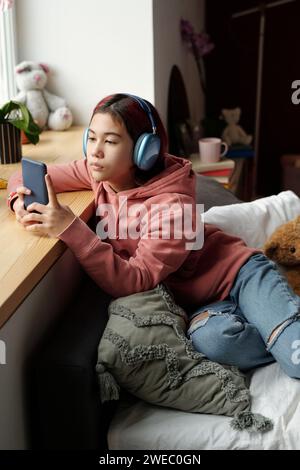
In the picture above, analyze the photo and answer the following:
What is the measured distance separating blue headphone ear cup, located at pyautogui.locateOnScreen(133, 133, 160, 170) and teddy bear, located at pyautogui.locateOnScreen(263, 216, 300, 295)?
0.44 m

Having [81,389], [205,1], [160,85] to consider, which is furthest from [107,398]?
[205,1]

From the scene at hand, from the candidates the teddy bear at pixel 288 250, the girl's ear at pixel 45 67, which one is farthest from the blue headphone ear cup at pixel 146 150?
the girl's ear at pixel 45 67

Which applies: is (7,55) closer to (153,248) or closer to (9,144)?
(9,144)

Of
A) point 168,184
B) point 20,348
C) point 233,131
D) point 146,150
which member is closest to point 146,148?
point 146,150

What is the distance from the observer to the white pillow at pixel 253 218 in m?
1.59


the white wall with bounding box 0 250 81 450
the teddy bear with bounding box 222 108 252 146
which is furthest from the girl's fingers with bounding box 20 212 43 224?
the teddy bear with bounding box 222 108 252 146

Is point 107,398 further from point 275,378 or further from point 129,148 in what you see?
point 129,148

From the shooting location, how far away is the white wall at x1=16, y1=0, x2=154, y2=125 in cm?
203

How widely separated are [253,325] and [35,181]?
0.53 meters

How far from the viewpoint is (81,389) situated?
1027 millimetres

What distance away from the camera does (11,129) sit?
64.6 inches

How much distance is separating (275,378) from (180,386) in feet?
0.70

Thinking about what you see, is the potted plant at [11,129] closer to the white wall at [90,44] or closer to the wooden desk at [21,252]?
the wooden desk at [21,252]

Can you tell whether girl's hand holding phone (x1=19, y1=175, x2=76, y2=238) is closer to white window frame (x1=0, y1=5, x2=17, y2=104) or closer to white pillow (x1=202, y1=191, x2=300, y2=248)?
white pillow (x1=202, y1=191, x2=300, y2=248)
